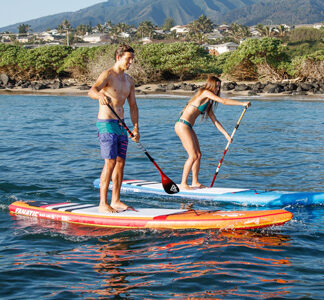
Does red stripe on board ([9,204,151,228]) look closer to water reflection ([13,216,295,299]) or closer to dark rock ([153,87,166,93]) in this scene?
water reflection ([13,216,295,299])

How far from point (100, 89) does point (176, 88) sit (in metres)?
32.1

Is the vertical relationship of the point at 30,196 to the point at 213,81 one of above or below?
below

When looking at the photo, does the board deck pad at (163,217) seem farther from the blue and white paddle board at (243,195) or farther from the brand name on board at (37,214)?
the blue and white paddle board at (243,195)

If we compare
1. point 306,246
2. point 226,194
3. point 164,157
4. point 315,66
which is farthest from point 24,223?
point 315,66

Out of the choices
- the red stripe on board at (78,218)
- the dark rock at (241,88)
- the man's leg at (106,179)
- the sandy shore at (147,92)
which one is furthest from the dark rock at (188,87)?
the man's leg at (106,179)

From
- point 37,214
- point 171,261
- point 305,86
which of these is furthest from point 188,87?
point 171,261

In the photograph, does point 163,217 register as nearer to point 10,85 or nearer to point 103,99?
point 103,99

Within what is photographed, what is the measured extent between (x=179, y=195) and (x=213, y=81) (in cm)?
216

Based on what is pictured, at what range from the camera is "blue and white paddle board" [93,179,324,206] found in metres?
8.70

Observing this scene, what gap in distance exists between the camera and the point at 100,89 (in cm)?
708

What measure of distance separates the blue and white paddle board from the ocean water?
16cm

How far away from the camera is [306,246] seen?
670 cm

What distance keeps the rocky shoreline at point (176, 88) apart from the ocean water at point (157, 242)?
1962cm

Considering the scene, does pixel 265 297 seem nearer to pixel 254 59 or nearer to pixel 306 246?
pixel 306 246
